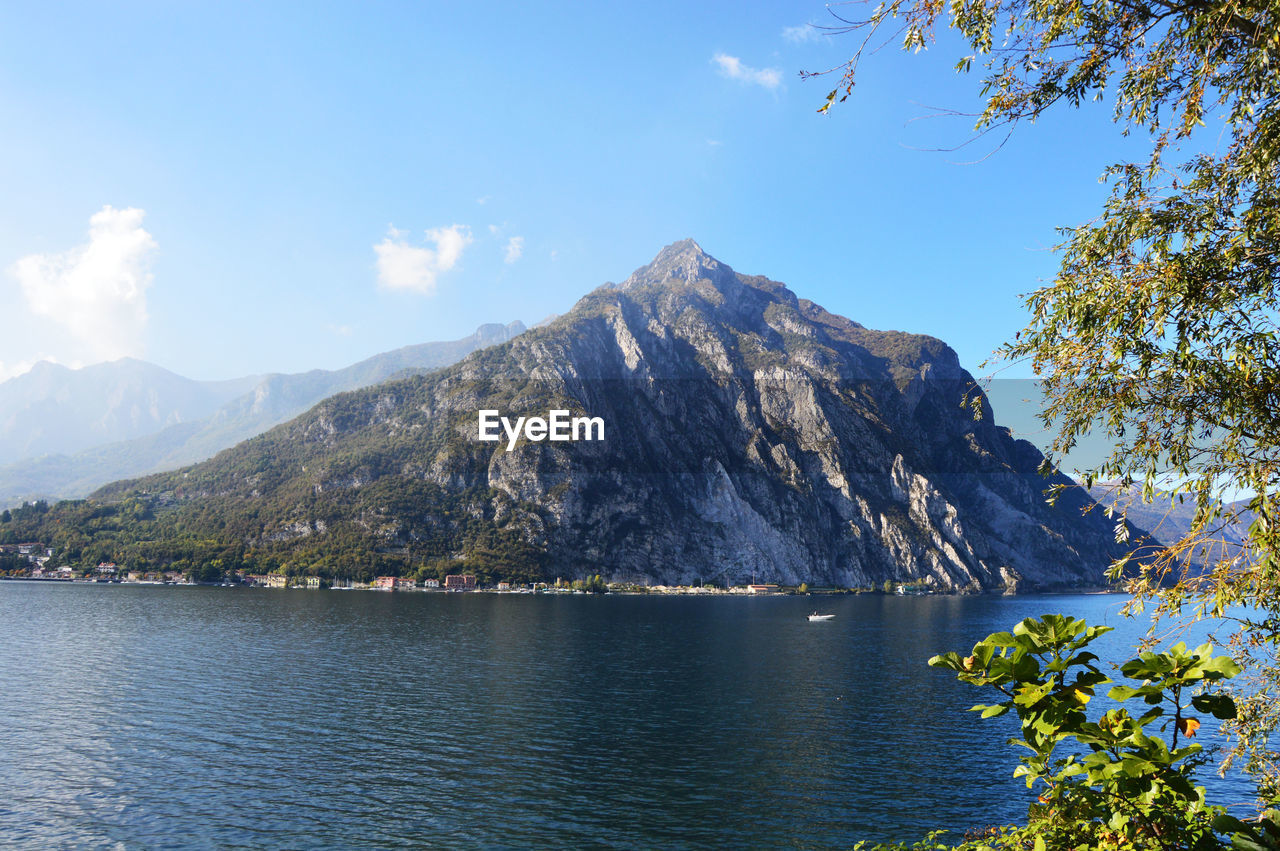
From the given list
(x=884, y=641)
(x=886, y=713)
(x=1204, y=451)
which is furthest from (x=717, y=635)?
(x=1204, y=451)

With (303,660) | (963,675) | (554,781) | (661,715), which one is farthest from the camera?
(303,660)

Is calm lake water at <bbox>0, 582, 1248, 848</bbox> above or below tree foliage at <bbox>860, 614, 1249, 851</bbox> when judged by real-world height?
below

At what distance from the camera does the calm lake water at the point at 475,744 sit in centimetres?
3334

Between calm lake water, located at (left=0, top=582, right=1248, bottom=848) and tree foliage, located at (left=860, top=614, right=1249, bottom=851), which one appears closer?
tree foliage, located at (left=860, top=614, right=1249, bottom=851)

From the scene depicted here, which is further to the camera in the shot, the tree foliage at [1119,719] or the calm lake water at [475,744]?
the calm lake water at [475,744]

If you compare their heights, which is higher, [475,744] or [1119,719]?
[1119,719]

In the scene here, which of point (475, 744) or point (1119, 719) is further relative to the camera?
point (475, 744)

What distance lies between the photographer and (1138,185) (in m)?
11.4

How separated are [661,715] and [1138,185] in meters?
54.0

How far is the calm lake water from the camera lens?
109ft

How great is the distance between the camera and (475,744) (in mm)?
47062

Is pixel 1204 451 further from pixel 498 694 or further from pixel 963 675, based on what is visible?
pixel 498 694

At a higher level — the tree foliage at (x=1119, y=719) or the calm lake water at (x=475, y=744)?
the tree foliage at (x=1119, y=719)

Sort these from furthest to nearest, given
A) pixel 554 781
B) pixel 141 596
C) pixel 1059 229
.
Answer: pixel 141 596 < pixel 554 781 < pixel 1059 229
